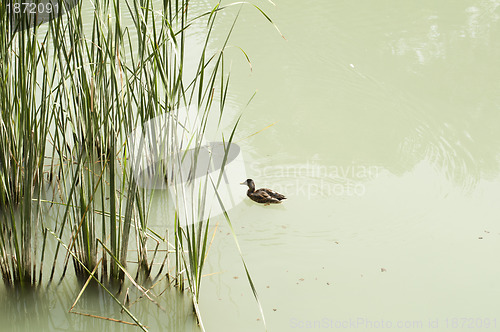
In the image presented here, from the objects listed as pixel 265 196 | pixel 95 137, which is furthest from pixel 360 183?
pixel 95 137

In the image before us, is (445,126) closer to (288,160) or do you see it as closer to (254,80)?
(288,160)

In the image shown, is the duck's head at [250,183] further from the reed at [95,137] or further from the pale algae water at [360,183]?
the reed at [95,137]

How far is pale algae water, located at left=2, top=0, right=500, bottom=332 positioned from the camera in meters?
1.85

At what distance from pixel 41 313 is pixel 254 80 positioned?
1.82m

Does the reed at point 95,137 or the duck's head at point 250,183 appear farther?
the duck's head at point 250,183

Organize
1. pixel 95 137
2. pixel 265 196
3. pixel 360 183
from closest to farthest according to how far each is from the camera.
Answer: pixel 95 137, pixel 265 196, pixel 360 183

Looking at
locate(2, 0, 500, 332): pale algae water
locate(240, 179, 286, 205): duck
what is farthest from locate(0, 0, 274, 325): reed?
locate(240, 179, 286, 205): duck

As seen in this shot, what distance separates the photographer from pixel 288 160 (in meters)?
2.63

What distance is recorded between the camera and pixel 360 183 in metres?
2.48

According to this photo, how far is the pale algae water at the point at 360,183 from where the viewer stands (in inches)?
72.8

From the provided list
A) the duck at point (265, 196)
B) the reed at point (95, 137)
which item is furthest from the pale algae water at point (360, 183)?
the reed at point (95, 137)

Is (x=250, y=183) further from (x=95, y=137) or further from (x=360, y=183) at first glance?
(x=95, y=137)

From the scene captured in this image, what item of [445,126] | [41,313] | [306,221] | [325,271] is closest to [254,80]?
[445,126]

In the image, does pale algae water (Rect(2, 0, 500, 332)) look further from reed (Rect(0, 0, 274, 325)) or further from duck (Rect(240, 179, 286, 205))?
reed (Rect(0, 0, 274, 325))
